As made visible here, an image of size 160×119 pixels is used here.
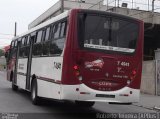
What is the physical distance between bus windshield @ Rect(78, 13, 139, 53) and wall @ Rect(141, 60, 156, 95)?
11.2 metres

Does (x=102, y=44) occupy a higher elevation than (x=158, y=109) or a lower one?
higher

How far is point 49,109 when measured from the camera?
14.1 meters

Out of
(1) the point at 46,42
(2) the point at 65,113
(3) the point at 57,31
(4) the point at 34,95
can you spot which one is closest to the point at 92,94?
(2) the point at 65,113

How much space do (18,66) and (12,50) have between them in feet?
9.70

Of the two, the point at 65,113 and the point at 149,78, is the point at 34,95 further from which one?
the point at 149,78

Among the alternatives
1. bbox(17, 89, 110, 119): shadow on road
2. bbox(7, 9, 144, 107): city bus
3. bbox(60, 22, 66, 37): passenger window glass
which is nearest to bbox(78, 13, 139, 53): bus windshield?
bbox(7, 9, 144, 107): city bus

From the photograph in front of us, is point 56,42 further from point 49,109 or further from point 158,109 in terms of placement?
point 158,109

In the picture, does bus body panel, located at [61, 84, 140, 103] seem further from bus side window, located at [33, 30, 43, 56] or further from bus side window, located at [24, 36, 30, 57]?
bus side window, located at [24, 36, 30, 57]

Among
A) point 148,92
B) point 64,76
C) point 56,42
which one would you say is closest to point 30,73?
point 56,42

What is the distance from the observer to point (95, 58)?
11.9 metres

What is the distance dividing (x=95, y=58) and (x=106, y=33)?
3.05ft

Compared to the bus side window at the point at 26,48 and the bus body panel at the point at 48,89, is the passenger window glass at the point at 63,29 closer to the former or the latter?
the bus body panel at the point at 48,89

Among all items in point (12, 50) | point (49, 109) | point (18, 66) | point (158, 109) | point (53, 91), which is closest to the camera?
point (53, 91)

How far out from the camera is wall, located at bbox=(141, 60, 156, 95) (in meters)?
23.6
